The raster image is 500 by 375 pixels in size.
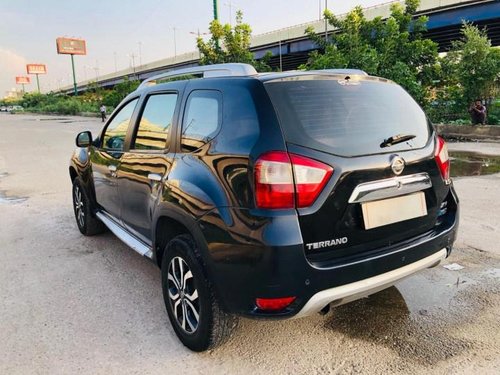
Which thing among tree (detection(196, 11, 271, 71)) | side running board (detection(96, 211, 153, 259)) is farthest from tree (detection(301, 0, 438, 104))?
side running board (detection(96, 211, 153, 259))

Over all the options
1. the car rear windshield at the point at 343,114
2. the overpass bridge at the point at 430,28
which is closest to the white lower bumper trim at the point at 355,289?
the car rear windshield at the point at 343,114

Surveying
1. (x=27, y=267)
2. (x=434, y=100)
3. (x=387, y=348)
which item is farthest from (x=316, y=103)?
(x=434, y=100)

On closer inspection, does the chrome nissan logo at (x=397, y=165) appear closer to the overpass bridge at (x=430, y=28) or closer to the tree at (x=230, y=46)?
the tree at (x=230, y=46)

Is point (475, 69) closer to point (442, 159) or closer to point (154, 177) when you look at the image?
point (442, 159)

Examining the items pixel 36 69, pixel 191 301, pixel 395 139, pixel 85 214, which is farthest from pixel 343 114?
pixel 36 69

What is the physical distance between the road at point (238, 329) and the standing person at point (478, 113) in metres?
10.9

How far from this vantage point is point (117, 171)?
3.78 m

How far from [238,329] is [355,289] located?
102cm

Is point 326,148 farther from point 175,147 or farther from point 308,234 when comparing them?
point 175,147

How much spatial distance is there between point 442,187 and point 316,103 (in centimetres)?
107

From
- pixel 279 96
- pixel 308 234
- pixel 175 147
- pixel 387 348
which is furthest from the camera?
pixel 175 147

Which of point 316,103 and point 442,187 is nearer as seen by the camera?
point 316,103

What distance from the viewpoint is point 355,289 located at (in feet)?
7.61

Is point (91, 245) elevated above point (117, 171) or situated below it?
below
